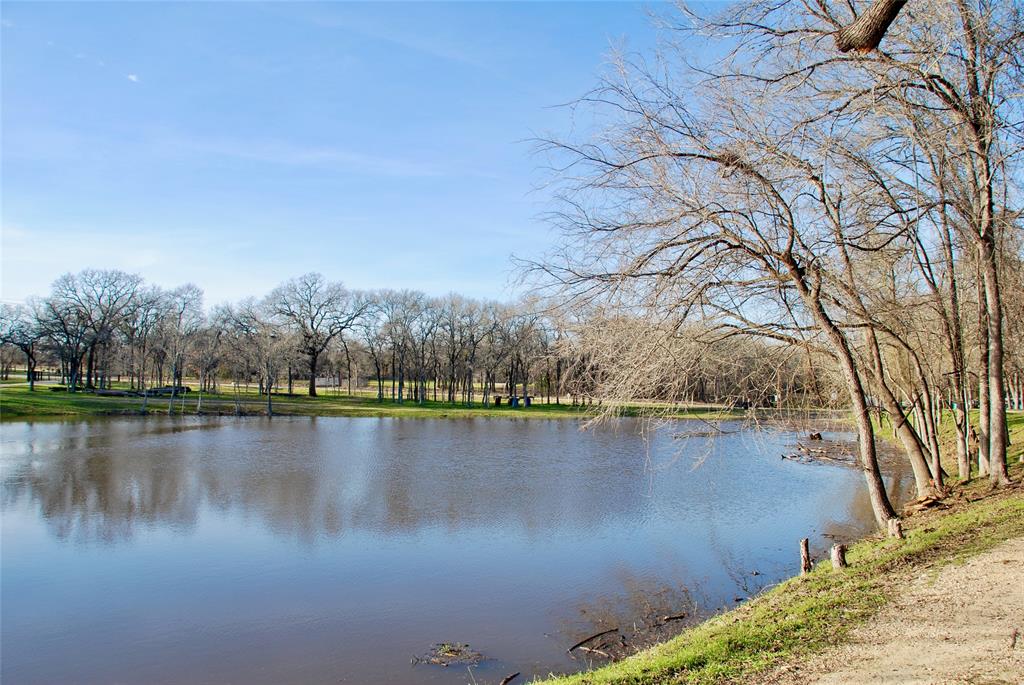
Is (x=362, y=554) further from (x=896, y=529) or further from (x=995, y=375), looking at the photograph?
(x=995, y=375)

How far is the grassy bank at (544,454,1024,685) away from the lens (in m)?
5.66

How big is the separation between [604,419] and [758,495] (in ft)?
36.7

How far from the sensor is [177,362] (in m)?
48.7

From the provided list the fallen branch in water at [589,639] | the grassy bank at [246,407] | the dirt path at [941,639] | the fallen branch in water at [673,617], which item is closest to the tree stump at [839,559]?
the dirt path at [941,639]

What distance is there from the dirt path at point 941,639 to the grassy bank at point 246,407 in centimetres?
3640

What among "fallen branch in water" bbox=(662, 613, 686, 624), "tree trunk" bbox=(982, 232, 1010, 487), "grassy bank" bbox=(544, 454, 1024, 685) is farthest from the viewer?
"tree trunk" bbox=(982, 232, 1010, 487)

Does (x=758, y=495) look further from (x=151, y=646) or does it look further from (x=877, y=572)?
(x=151, y=646)

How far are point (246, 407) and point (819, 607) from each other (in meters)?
48.0

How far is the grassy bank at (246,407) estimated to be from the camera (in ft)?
138

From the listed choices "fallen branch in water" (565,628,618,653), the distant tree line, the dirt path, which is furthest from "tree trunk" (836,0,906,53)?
the distant tree line

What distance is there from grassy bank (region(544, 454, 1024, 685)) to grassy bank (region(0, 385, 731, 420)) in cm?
3374

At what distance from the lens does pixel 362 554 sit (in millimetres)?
13156

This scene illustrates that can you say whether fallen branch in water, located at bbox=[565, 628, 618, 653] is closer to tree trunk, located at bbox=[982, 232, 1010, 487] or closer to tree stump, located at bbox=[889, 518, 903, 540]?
tree stump, located at bbox=[889, 518, 903, 540]

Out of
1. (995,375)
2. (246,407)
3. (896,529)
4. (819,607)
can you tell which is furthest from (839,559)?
(246,407)
